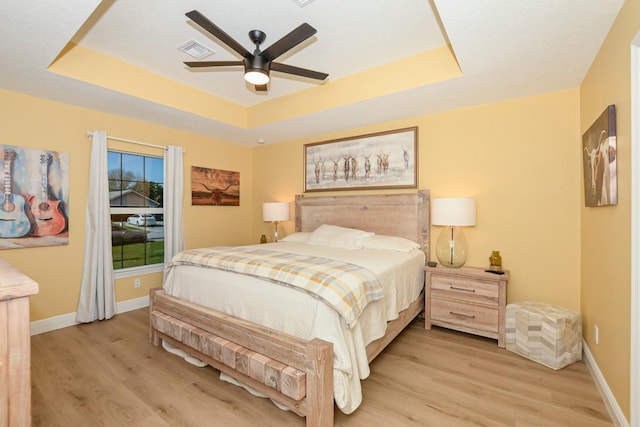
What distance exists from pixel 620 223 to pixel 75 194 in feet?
15.4

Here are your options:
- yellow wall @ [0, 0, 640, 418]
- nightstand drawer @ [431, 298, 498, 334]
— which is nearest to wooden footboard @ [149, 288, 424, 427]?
nightstand drawer @ [431, 298, 498, 334]

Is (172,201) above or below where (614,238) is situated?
above

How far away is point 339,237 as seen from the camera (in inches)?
140

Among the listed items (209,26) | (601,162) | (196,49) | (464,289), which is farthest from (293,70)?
(464,289)

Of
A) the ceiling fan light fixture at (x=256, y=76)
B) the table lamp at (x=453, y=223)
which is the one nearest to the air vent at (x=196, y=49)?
the ceiling fan light fixture at (x=256, y=76)

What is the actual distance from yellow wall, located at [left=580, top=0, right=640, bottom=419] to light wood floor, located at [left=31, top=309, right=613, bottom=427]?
32 centimetres

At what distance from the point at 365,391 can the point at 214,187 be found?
3629mm

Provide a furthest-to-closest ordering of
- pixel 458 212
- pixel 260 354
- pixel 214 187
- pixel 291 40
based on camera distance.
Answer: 1. pixel 214 187
2. pixel 458 212
3. pixel 291 40
4. pixel 260 354

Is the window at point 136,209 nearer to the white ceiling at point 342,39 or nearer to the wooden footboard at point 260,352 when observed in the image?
the white ceiling at point 342,39

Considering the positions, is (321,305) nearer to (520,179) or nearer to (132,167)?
(520,179)

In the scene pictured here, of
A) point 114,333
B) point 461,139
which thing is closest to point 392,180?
point 461,139

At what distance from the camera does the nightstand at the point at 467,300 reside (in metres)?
2.69

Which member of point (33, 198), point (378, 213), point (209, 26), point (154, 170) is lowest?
point (378, 213)

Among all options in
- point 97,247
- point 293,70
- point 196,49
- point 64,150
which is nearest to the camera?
point 293,70
